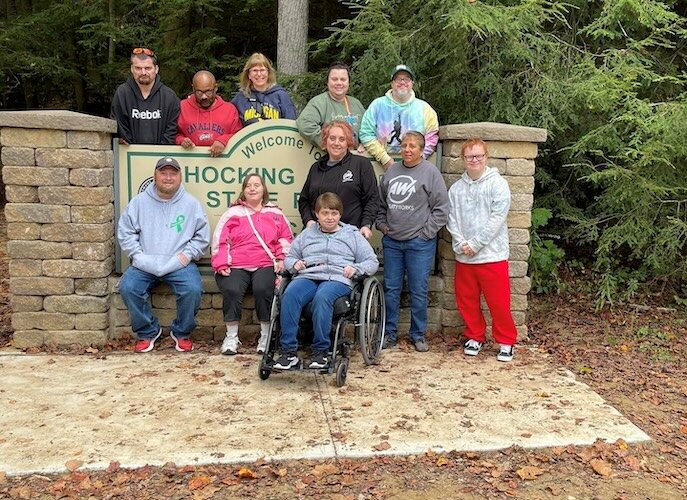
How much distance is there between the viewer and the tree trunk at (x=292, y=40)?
711 cm

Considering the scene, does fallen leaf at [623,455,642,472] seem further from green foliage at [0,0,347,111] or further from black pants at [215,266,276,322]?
green foliage at [0,0,347,111]

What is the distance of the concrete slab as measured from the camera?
10.3ft

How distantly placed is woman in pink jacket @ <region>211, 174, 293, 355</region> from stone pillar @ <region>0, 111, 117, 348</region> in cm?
86

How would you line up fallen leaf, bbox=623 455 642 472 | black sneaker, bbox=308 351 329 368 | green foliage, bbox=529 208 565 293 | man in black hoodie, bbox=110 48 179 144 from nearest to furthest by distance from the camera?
fallen leaf, bbox=623 455 642 472
black sneaker, bbox=308 351 329 368
man in black hoodie, bbox=110 48 179 144
green foliage, bbox=529 208 565 293

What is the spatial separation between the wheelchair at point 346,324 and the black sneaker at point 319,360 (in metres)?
0.02

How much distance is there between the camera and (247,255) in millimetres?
4551

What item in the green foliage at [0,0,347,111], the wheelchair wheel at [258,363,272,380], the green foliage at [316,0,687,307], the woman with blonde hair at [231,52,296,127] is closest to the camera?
the wheelchair wheel at [258,363,272,380]

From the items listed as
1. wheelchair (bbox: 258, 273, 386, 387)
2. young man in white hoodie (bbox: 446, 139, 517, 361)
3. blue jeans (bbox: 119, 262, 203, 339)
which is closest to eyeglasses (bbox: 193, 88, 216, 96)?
blue jeans (bbox: 119, 262, 203, 339)

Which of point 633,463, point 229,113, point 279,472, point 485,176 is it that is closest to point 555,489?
point 633,463

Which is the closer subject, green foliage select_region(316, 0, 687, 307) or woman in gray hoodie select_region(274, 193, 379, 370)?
woman in gray hoodie select_region(274, 193, 379, 370)

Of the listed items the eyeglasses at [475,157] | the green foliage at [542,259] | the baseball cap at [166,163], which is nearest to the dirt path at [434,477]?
the baseball cap at [166,163]

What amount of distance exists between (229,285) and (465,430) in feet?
6.26

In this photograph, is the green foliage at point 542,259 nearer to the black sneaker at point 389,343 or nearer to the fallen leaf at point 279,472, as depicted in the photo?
the black sneaker at point 389,343

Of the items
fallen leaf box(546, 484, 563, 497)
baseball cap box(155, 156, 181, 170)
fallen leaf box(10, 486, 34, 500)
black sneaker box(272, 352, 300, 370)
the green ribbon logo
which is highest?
baseball cap box(155, 156, 181, 170)
